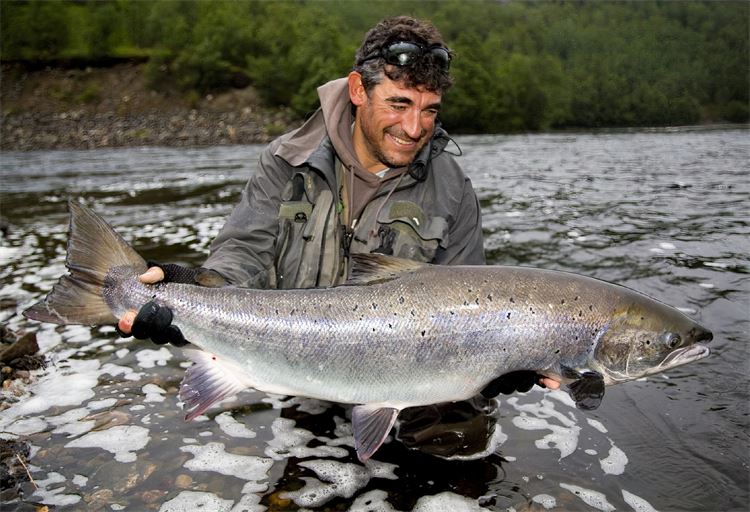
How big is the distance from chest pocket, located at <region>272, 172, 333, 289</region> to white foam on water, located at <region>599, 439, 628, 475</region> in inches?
76.3

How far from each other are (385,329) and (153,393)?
2149 millimetres

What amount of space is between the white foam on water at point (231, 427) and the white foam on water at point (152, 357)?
1.04 metres

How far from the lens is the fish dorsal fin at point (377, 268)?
114 inches

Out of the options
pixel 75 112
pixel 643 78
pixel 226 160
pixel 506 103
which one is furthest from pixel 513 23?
pixel 226 160

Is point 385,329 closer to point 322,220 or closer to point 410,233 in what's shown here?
point 410,233

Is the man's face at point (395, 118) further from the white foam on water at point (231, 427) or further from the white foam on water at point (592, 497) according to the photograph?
the white foam on water at point (592, 497)

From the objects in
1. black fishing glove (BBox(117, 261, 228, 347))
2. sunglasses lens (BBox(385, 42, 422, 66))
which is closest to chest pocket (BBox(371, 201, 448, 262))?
sunglasses lens (BBox(385, 42, 422, 66))

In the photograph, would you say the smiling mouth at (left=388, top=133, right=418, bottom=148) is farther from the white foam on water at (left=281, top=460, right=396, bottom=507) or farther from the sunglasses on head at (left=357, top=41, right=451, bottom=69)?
the white foam on water at (left=281, top=460, right=396, bottom=507)

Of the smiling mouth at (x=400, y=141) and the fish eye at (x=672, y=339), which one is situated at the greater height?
the smiling mouth at (x=400, y=141)

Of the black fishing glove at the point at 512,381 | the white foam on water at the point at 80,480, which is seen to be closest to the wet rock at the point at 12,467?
the white foam on water at the point at 80,480

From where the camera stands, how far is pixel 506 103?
6006 cm

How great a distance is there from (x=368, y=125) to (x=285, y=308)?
1402 millimetres

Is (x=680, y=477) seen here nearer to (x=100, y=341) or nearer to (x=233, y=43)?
(x=100, y=341)

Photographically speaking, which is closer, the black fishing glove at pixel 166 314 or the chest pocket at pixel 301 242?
the black fishing glove at pixel 166 314
